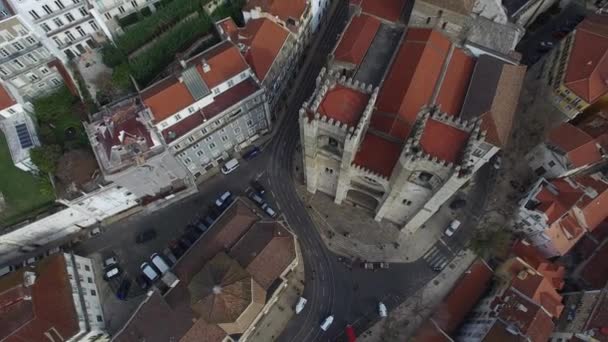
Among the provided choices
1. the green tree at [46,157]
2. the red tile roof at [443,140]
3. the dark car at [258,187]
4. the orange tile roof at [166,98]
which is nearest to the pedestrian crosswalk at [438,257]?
the red tile roof at [443,140]

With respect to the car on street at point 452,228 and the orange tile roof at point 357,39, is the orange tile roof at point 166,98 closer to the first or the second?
the orange tile roof at point 357,39

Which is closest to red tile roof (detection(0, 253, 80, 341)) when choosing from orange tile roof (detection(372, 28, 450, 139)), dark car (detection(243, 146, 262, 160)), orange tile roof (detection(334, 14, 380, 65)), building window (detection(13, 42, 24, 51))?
building window (detection(13, 42, 24, 51))

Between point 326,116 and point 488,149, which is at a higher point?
point 326,116

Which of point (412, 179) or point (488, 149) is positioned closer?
point (412, 179)

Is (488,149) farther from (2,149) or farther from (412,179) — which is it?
(2,149)

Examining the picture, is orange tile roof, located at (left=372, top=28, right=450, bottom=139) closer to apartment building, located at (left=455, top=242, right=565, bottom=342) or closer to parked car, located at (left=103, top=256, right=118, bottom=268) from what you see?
apartment building, located at (left=455, top=242, right=565, bottom=342)

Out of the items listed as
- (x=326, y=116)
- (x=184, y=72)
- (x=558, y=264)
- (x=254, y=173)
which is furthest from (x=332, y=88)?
(x=558, y=264)

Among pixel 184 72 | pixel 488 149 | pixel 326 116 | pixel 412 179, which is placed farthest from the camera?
pixel 488 149
